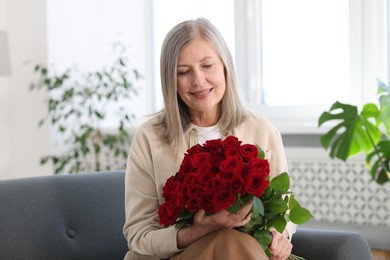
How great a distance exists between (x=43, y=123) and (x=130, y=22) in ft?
3.51

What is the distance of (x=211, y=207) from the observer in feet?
5.32

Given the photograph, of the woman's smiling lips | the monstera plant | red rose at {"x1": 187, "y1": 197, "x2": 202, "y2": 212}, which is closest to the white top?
the woman's smiling lips

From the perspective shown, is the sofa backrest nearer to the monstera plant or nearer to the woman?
the woman

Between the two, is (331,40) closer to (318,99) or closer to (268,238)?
(318,99)

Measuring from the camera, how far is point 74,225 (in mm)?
2240

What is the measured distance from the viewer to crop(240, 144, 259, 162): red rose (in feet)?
5.38

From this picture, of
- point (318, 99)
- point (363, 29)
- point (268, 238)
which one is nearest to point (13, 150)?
point (318, 99)

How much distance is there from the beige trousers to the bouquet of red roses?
0.06 meters

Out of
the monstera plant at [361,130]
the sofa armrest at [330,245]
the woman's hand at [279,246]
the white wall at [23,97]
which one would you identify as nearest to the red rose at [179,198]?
the woman's hand at [279,246]

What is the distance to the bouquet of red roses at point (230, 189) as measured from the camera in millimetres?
1588

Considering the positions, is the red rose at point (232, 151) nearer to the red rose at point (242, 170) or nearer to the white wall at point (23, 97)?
the red rose at point (242, 170)

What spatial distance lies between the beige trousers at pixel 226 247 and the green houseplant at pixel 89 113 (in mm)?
2925

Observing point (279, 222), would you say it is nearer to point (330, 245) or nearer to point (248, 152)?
point (248, 152)

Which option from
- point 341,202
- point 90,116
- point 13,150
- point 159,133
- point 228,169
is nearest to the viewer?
point 228,169
